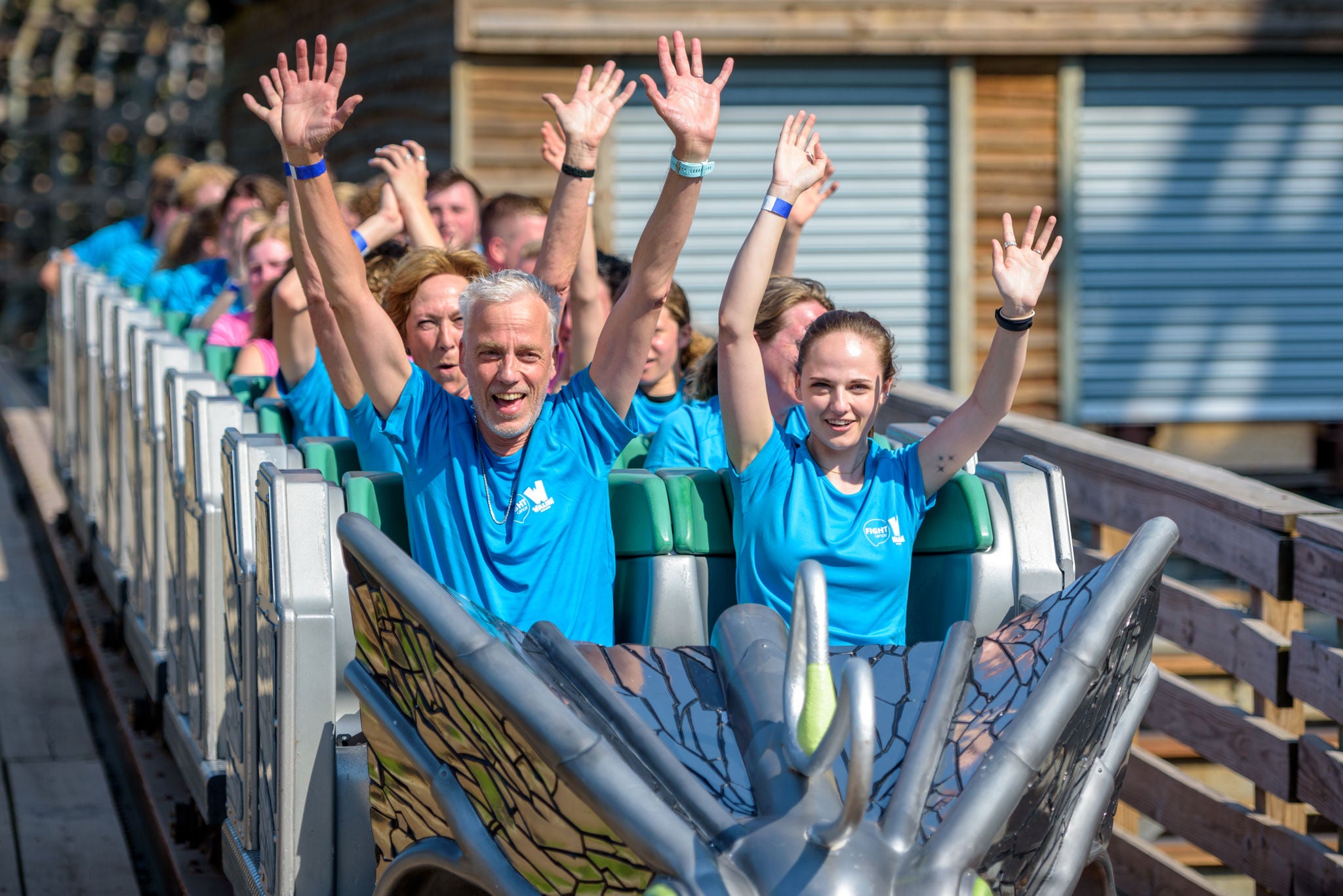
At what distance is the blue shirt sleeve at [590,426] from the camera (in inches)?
102

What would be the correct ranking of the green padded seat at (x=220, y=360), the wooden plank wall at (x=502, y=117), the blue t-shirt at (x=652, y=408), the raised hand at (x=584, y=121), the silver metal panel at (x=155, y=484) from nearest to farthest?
the raised hand at (x=584, y=121) → the blue t-shirt at (x=652, y=408) → the silver metal panel at (x=155, y=484) → the green padded seat at (x=220, y=360) → the wooden plank wall at (x=502, y=117)

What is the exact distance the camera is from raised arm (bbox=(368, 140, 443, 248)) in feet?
12.4

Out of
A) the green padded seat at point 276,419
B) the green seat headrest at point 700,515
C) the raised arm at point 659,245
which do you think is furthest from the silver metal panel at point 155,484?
the raised arm at point 659,245

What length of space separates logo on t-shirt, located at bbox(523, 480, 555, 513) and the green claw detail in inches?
35.9

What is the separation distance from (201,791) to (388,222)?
4.64 ft

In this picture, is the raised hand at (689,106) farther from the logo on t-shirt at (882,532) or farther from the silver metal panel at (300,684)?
the silver metal panel at (300,684)

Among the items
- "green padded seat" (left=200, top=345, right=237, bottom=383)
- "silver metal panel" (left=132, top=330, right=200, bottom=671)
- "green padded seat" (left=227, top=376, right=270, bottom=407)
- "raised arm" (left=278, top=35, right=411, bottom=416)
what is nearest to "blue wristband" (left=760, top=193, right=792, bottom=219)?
"raised arm" (left=278, top=35, right=411, bottom=416)

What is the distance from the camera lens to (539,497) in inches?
99.7

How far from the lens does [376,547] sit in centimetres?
201

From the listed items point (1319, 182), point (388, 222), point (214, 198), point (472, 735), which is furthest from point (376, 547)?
point (1319, 182)

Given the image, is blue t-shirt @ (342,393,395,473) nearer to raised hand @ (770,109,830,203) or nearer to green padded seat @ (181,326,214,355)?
raised hand @ (770,109,830,203)

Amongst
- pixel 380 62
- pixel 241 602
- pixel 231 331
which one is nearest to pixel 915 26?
pixel 380 62

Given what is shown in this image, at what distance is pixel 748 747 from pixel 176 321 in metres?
4.18

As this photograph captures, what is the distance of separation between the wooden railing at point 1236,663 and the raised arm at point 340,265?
1.46 metres
